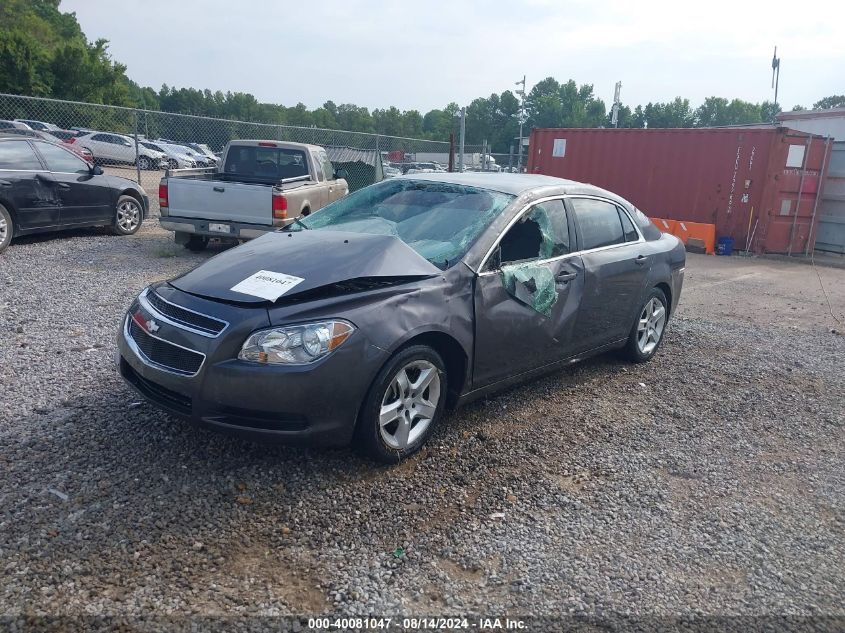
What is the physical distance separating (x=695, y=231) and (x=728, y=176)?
1319mm

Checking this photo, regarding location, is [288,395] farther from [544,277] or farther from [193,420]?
[544,277]

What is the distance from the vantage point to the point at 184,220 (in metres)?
9.52

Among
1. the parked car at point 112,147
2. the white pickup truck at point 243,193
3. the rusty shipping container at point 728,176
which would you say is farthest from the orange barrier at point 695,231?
the parked car at point 112,147

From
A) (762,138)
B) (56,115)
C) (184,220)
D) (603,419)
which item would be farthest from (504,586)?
(56,115)

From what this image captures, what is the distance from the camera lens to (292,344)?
133 inches

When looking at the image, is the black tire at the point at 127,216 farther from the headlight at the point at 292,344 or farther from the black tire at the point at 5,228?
the headlight at the point at 292,344

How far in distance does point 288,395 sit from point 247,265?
3.29 ft

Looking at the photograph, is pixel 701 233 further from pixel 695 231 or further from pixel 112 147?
pixel 112 147

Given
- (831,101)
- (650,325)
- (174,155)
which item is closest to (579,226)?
(650,325)

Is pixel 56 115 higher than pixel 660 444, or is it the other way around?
pixel 56 115

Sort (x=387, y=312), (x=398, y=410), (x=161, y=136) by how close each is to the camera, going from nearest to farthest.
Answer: (x=387, y=312)
(x=398, y=410)
(x=161, y=136)

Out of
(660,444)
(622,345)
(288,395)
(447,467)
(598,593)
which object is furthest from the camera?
(622,345)

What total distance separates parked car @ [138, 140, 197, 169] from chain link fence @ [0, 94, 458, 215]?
20cm

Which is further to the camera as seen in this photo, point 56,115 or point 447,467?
point 56,115
